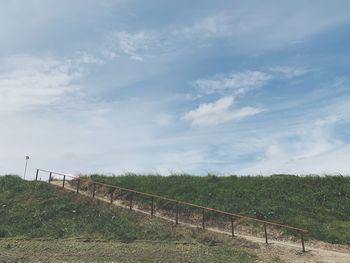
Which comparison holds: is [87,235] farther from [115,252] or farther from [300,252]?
[300,252]

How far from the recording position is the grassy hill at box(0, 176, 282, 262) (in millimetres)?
17467

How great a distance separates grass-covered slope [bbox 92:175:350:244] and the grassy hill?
188 inches

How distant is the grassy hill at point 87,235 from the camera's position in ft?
57.3

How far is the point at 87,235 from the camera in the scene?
2102cm

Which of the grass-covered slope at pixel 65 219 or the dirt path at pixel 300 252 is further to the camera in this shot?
the grass-covered slope at pixel 65 219

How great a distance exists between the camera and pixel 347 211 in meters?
24.8

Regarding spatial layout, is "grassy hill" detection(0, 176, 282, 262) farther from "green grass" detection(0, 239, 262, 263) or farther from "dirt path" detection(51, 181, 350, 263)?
"dirt path" detection(51, 181, 350, 263)

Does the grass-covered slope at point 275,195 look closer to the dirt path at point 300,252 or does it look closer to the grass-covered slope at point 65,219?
the dirt path at point 300,252

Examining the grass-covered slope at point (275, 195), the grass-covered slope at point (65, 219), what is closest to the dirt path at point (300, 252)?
the grass-covered slope at point (275, 195)

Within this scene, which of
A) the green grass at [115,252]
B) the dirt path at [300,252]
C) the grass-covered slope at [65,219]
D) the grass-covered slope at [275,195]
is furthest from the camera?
the grass-covered slope at [275,195]

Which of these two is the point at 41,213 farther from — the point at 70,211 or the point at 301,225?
the point at 301,225

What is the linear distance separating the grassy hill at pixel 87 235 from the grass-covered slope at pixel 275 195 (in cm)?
477

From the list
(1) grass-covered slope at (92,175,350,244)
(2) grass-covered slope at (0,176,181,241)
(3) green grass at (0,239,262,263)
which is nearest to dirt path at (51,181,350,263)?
A: (1) grass-covered slope at (92,175,350,244)

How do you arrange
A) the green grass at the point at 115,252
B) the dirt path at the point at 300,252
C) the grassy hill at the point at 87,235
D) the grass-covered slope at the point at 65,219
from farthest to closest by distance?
the grass-covered slope at the point at 65,219 < the dirt path at the point at 300,252 < the grassy hill at the point at 87,235 < the green grass at the point at 115,252
